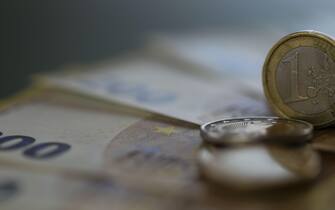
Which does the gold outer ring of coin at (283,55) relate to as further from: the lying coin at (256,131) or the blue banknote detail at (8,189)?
the blue banknote detail at (8,189)

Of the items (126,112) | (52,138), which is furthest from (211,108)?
(52,138)

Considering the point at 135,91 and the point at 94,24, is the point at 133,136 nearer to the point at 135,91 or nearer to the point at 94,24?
the point at 135,91

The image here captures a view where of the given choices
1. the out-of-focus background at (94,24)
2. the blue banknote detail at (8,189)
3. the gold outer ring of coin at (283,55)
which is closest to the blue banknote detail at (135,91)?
the gold outer ring of coin at (283,55)

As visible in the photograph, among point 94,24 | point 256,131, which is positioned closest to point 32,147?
point 256,131

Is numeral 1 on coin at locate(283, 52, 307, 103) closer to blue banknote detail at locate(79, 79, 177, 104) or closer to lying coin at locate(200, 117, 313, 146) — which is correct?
lying coin at locate(200, 117, 313, 146)

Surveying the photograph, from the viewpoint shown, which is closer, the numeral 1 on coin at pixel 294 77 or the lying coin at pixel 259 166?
the lying coin at pixel 259 166

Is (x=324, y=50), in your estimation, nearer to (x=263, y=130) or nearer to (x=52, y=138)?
(x=263, y=130)
